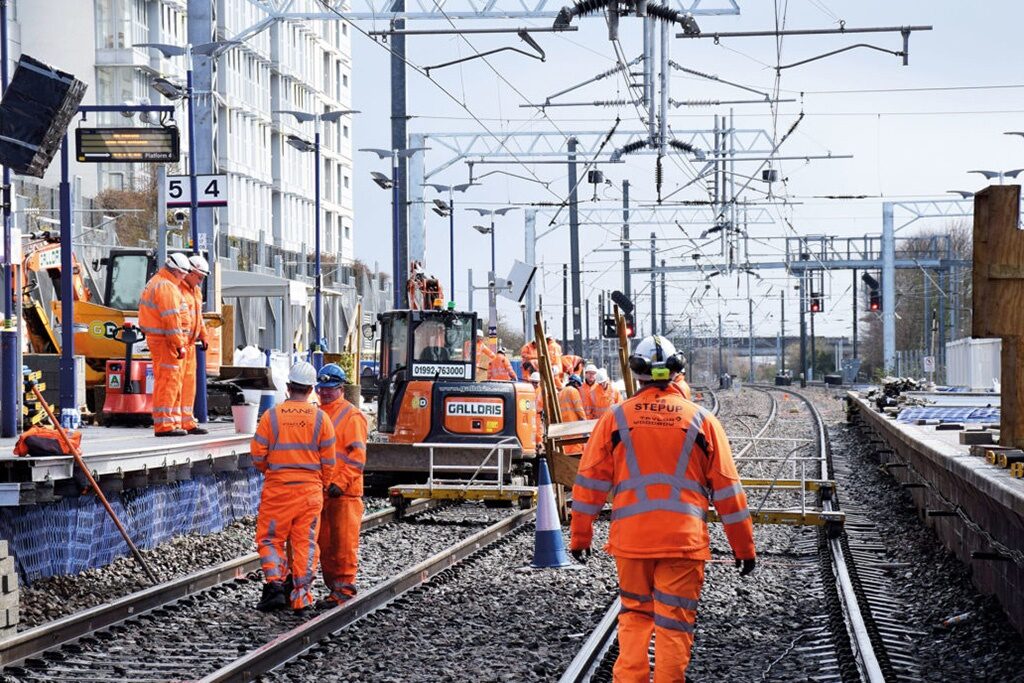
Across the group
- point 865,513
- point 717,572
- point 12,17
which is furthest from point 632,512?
point 12,17

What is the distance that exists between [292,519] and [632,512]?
4726 millimetres

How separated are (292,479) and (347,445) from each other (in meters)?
0.58

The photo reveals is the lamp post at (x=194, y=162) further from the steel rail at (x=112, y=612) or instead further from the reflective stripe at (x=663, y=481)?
the reflective stripe at (x=663, y=481)

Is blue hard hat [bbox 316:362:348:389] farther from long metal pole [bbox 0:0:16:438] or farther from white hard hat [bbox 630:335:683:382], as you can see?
long metal pole [bbox 0:0:16:438]

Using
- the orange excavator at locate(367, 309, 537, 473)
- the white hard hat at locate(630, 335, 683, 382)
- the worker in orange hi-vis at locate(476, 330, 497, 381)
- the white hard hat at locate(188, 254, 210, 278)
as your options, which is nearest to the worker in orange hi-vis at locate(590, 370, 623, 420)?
the worker in orange hi-vis at locate(476, 330, 497, 381)

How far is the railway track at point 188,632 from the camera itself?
10242 mm

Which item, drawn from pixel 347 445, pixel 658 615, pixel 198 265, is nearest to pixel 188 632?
pixel 347 445

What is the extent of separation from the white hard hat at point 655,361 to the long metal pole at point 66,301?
1078 cm

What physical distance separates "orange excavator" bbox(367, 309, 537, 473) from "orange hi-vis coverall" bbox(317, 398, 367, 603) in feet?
22.7

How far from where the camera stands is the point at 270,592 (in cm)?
1238

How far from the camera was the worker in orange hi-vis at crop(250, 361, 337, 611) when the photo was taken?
39.8ft

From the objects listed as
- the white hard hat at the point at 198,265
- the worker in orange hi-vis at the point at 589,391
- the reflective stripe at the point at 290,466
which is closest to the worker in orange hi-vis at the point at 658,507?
the reflective stripe at the point at 290,466

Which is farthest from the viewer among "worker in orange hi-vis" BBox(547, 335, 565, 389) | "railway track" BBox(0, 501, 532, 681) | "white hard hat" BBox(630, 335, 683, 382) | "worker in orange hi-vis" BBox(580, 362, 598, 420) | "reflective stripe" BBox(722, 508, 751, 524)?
"worker in orange hi-vis" BBox(547, 335, 565, 389)

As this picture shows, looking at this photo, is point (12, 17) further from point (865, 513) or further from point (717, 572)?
point (717, 572)
